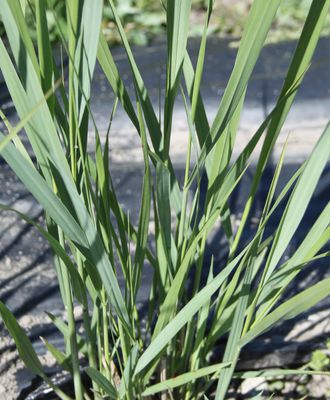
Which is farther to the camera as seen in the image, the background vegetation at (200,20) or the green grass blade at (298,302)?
the background vegetation at (200,20)

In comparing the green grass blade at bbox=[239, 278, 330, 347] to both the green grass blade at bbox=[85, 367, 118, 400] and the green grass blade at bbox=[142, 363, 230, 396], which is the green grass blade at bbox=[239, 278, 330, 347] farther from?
the green grass blade at bbox=[85, 367, 118, 400]

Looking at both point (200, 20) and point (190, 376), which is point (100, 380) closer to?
point (190, 376)

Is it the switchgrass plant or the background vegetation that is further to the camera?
the background vegetation

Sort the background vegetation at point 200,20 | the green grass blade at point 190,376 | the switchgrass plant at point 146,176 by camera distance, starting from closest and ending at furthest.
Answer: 1. the switchgrass plant at point 146,176
2. the green grass blade at point 190,376
3. the background vegetation at point 200,20

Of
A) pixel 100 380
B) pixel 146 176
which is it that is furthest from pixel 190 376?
pixel 146 176

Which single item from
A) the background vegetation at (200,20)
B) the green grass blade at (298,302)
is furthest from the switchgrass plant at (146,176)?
the background vegetation at (200,20)

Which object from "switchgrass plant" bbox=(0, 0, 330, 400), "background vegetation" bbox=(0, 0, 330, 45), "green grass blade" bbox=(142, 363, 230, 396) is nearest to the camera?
"switchgrass plant" bbox=(0, 0, 330, 400)

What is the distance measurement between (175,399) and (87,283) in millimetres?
295

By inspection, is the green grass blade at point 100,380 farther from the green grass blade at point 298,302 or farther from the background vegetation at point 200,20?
the background vegetation at point 200,20

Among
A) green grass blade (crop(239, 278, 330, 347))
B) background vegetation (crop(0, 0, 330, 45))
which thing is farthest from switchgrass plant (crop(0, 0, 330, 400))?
background vegetation (crop(0, 0, 330, 45))

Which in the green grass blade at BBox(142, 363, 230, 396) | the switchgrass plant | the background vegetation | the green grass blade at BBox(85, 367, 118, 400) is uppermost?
the background vegetation

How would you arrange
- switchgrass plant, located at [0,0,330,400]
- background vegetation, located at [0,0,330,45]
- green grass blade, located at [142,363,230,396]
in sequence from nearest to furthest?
switchgrass plant, located at [0,0,330,400], green grass blade, located at [142,363,230,396], background vegetation, located at [0,0,330,45]

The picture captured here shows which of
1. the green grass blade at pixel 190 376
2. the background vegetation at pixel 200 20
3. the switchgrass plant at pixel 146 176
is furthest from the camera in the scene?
the background vegetation at pixel 200 20

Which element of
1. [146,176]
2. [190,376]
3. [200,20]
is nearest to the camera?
[146,176]
